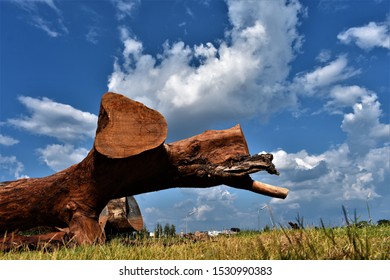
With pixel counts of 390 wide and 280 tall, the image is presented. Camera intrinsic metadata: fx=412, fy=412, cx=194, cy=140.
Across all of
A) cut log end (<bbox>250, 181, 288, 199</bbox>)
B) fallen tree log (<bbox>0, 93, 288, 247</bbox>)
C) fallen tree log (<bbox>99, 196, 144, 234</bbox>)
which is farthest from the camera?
fallen tree log (<bbox>99, 196, 144, 234</bbox>)

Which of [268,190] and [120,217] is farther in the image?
[120,217]

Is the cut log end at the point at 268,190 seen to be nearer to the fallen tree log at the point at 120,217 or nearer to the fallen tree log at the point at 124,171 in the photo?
the fallen tree log at the point at 124,171

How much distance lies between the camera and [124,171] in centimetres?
727

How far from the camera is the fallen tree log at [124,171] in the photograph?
22.5ft

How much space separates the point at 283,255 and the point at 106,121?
418 centimetres

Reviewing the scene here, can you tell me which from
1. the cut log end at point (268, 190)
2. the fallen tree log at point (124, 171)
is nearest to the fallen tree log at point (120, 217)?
the fallen tree log at point (124, 171)

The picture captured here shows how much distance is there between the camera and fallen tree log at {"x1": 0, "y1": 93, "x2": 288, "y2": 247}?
686 cm

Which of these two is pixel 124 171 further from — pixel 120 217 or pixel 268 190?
pixel 120 217

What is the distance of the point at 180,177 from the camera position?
7.79 metres

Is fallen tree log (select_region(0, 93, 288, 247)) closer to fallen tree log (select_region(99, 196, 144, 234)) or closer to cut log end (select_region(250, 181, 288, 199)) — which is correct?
cut log end (select_region(250, 181, 288, 199))

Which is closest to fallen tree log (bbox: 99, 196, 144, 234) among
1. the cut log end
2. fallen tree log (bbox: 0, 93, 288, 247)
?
fallen tree log (bbox: 0, 93, 288, 247)

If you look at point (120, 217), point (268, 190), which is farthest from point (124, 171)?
point (120, 217)
